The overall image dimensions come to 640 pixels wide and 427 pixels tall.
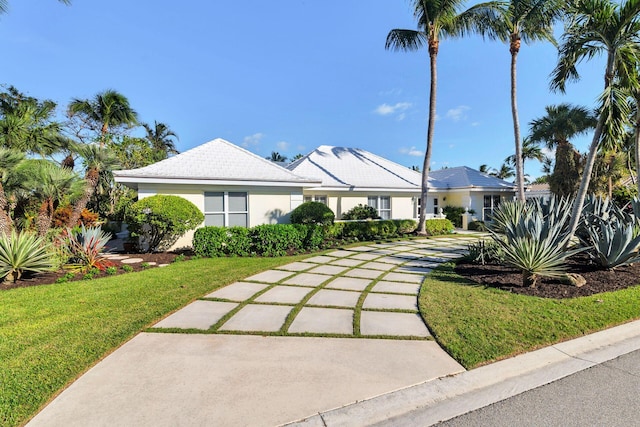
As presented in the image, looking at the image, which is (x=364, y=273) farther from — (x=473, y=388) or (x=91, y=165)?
(x=91, y=165)

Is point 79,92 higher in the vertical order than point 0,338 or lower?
higher

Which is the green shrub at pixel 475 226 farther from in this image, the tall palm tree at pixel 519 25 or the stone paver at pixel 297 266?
the stone paver at pixel 297 266

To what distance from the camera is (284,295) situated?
17.4 feet

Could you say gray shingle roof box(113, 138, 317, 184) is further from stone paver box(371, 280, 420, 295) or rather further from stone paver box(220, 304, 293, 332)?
stone paver box(220, 304, 293, 332)

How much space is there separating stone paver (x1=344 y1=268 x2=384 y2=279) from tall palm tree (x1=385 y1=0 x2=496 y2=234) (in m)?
8.57

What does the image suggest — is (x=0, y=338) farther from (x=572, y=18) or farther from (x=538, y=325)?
(x=572, y=18)

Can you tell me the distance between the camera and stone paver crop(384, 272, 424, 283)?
6262 mm

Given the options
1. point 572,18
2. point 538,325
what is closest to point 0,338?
point 538,325

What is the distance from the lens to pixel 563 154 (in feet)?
57.2

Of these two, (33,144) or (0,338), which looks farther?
(33,144)

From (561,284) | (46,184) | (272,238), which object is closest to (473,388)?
(561,284)

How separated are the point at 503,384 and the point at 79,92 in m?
21.5

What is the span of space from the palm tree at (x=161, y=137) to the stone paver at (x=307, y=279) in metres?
31.6

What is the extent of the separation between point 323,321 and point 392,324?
98 cm
